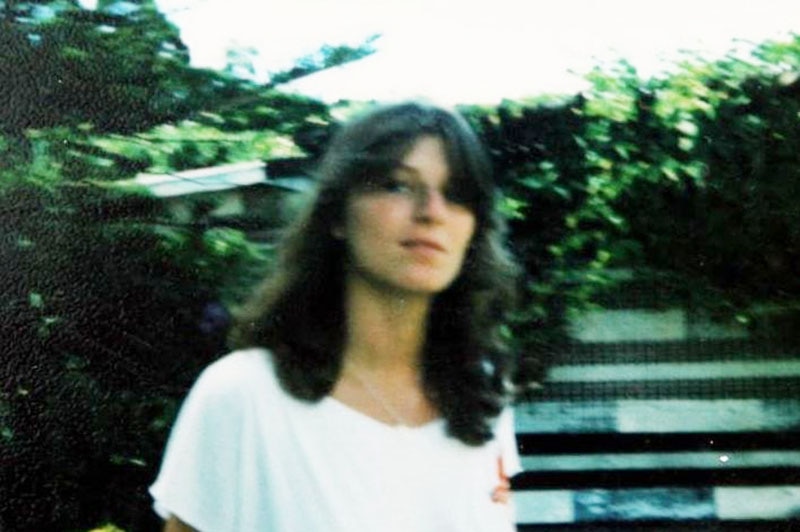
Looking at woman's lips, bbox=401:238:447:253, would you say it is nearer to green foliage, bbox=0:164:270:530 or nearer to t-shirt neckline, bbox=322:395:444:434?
t-shirt neckline, bbox=322:395:444:434

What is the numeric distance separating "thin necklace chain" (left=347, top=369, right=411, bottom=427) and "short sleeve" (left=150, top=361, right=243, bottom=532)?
0.16m

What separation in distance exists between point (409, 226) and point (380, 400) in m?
0.19

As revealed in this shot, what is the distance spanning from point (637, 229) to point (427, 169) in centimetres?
127

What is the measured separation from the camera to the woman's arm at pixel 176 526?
3.16ft

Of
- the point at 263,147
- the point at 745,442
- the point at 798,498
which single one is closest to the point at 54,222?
the point at 263,147

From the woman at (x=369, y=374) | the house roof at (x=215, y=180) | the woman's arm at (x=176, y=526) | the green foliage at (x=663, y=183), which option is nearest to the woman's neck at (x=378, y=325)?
the woman at (x=369, y=374)

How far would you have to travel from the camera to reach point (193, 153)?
1.50 metres

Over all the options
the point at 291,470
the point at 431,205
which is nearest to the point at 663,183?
the point at 431,205

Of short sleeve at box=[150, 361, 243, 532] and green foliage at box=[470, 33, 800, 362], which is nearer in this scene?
short sleeve at box=[150, 361, 243, 532]

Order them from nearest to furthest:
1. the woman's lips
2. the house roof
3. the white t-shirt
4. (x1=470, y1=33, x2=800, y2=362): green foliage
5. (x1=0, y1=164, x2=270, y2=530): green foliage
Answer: the white t-shirt
the woman's lips
(x1=0, y1=164, x2=270, y2=530): green foliage
the house roof
(x1=470, y1=33, x2=800, y2=362): green foliage

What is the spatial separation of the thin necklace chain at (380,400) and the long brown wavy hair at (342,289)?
3 centimetres

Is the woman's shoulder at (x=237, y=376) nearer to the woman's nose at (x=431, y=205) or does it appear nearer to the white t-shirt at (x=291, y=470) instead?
the white t-shirt at (x=291, y=470)

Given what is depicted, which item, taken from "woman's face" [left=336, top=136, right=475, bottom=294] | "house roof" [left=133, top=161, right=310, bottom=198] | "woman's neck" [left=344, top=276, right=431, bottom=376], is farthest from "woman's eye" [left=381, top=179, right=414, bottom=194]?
"house roof" [left=133, top=161, right=310, bottom=198]

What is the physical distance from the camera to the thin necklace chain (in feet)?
3.49
